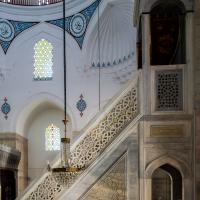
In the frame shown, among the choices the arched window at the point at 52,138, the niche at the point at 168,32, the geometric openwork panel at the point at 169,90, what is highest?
the niche at the point at 168,32

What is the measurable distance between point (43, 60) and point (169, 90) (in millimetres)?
7336

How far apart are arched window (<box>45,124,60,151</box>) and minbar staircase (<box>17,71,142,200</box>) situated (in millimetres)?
7350

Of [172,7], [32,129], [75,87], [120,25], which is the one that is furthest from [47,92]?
[172,7]

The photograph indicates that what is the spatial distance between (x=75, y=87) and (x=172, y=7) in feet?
20.2

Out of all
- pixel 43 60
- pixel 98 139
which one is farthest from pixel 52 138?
pixel 98 139

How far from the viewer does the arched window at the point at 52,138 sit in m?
12.7

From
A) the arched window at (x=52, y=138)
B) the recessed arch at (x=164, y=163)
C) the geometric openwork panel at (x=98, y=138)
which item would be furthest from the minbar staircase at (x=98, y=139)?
the arched window at (x=52, y=138)

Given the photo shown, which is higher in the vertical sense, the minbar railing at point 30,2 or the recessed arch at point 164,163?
the minbar railing at point 30,2

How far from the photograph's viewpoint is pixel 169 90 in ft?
16.1

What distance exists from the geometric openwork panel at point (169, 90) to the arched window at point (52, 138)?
8122 millimetres

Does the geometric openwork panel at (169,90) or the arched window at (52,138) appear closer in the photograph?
the geometric openwork panel at (169,90)

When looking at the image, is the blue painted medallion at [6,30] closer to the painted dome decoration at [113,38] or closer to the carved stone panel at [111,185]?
the painted dome decoration at [113,38]

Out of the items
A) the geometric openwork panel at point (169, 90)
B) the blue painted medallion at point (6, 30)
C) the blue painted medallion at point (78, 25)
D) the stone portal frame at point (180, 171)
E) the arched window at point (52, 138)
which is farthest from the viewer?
the arched window at point (52, 138)

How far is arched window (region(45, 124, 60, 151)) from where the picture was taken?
12.7 metres
